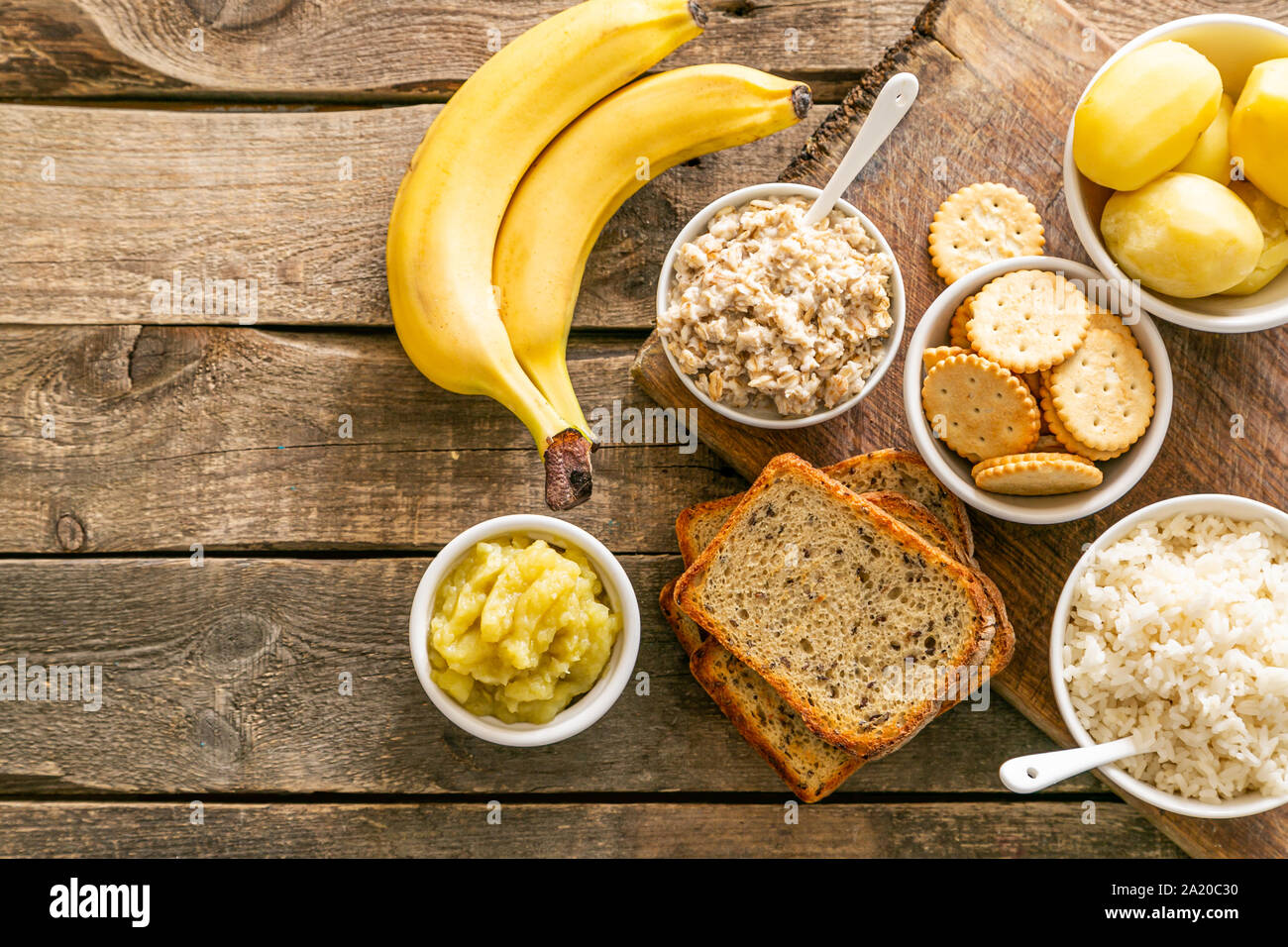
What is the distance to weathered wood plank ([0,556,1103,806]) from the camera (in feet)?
6.48

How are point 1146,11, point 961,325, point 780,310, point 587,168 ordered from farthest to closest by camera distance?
point 1146,11 → point 587,168 → point 961,325 → point 780,310

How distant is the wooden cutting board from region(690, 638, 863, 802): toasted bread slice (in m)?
0.39

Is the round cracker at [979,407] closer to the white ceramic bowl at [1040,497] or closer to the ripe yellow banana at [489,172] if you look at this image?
the white ceramic bowl at [1040,497]

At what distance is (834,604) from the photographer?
5.90ft

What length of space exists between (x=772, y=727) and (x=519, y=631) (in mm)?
577

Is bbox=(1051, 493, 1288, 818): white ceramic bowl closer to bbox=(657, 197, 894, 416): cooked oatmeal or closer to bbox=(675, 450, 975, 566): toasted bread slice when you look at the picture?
bbox=(675, 450, 975, 566): toasted bread slice

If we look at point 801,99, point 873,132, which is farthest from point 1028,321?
point 801,99

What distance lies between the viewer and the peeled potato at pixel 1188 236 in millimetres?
1562

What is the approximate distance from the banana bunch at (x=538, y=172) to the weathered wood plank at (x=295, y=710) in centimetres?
49

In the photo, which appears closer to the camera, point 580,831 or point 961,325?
point 961,325

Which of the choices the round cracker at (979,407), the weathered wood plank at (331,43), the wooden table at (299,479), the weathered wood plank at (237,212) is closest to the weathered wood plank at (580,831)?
the wooden table at (299,479)

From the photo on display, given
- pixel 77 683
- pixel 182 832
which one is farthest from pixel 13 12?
pixel 182 832

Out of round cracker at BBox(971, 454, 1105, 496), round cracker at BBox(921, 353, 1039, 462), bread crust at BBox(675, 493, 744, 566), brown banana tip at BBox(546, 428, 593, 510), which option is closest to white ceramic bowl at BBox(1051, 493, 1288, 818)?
round cracker at BBox(971, 454, 1105, 496)

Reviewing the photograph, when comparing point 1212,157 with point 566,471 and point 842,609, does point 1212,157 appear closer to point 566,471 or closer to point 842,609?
point 842,609
